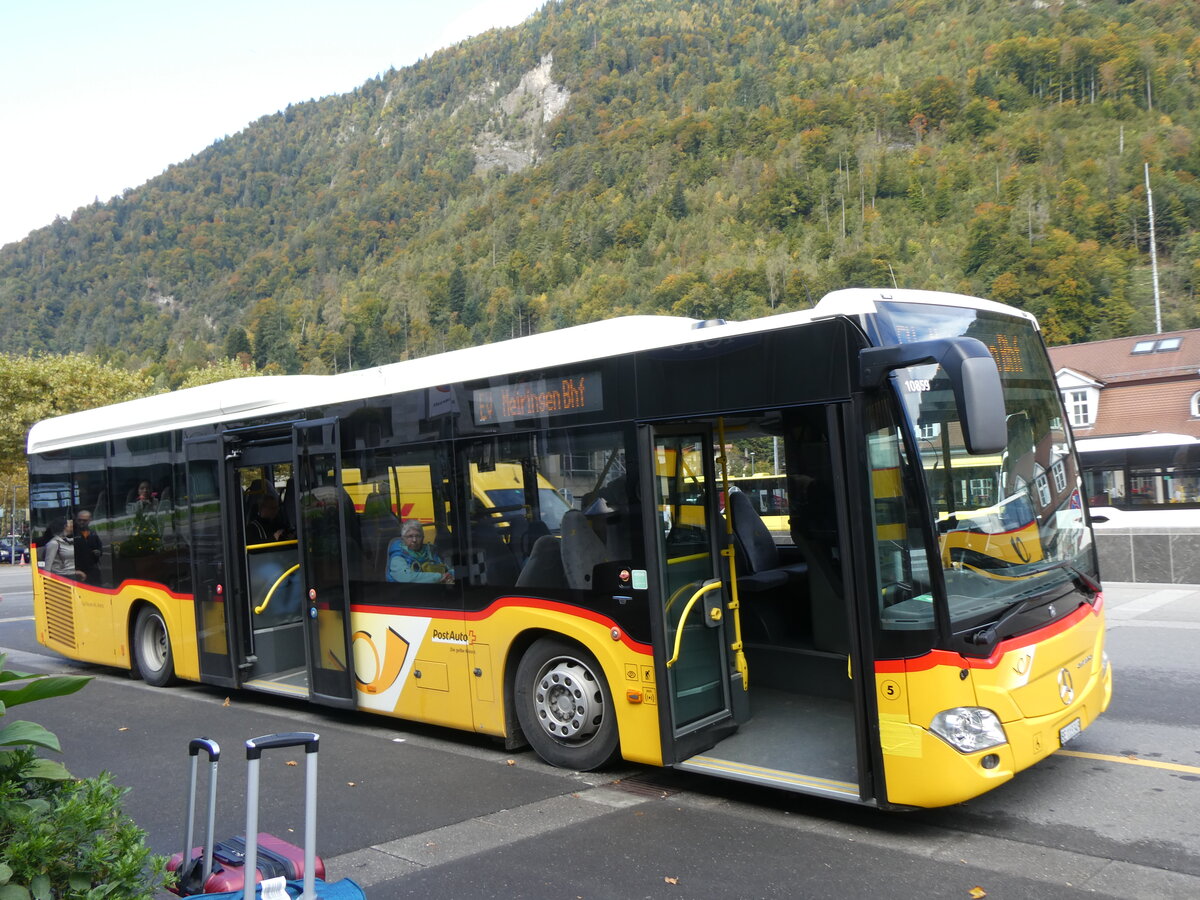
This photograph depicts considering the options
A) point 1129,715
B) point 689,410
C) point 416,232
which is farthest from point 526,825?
point 416,232

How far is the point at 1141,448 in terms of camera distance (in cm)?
2825

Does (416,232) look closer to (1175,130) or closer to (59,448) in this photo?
(1175,130)

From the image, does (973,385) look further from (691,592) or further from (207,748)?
(207,748)

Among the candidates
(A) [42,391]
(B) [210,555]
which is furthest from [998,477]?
(A) [42,391]

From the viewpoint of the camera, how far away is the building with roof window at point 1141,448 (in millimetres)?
15578

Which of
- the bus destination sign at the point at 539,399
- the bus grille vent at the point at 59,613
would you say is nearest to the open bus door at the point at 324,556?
the bus destination sign at the point at 539,399

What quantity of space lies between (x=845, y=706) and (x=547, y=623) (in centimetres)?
225

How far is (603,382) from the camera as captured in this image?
6.18 metres

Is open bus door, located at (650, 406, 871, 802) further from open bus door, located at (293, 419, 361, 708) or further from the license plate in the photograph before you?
open bus door, located at (293, 419, 361, 708)

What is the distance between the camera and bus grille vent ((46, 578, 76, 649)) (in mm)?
11516

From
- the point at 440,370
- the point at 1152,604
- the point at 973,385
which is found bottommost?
the point at 1152,604

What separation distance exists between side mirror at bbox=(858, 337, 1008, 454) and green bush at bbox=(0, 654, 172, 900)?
3.70 metres

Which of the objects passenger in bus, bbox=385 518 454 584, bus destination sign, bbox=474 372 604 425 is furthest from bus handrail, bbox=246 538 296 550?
bus destination sign, bbox=474 372 604 425

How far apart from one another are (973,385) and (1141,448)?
2738cm
